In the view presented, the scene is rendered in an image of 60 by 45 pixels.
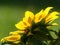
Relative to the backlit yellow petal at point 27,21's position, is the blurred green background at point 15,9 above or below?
above

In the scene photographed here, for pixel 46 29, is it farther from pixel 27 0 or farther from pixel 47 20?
pixel 27 0

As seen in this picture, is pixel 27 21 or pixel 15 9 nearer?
pixel 27 21

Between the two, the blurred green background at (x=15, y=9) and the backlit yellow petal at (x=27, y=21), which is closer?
the backlit yellow petal at (x=27, y=21)

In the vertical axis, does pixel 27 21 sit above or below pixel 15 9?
below

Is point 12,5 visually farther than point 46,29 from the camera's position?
Yes

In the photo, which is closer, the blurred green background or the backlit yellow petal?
the backlit yellow petal

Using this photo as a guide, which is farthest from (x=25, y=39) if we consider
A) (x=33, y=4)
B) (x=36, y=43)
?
(x=33, y=4)

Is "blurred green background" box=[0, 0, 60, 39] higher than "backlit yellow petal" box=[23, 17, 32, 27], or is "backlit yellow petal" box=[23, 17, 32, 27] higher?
"blurred green background" box=[0, 0, 60, 39]

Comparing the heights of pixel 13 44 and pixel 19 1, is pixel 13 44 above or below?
below
